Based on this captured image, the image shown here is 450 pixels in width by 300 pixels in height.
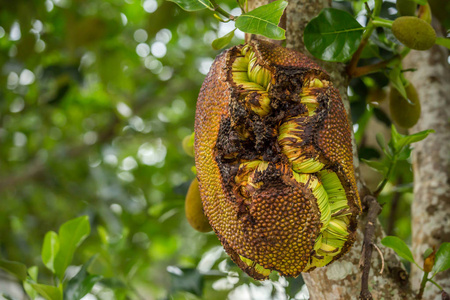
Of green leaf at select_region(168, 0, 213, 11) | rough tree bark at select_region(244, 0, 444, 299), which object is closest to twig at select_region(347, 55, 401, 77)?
rough tree bark at select_region(244, 0, 444, 299)

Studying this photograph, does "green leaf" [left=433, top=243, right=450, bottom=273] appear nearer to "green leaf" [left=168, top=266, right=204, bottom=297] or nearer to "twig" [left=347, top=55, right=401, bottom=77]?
"twig" [left=347, top=55, right=401, bottom=77]

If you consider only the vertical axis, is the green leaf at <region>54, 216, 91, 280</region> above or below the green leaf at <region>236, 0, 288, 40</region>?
below

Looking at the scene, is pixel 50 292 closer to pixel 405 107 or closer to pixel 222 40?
pixel 222 40

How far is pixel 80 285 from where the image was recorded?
35.1 inches

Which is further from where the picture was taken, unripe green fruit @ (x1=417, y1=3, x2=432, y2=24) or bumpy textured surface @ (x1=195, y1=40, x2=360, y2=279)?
unripe green fruit @ (x1=417, y1=3, x2=432, y2=24)

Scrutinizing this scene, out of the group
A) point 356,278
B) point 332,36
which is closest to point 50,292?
point 356,278

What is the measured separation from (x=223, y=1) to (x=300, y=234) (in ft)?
5.33

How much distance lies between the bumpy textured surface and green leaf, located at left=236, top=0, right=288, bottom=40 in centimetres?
2

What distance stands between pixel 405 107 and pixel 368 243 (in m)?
0.40

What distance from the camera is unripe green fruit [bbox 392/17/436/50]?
72 cm

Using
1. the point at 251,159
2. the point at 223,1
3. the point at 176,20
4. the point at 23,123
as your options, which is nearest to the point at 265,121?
the point at 251,159

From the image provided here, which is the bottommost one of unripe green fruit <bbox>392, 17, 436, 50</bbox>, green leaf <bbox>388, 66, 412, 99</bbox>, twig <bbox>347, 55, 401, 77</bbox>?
green leaf <bbox>388, 66, 412, 99</bbox>

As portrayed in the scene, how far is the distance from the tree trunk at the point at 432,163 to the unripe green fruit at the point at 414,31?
1.34 ft

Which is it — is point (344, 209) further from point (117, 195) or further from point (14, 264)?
point (117, 195)
